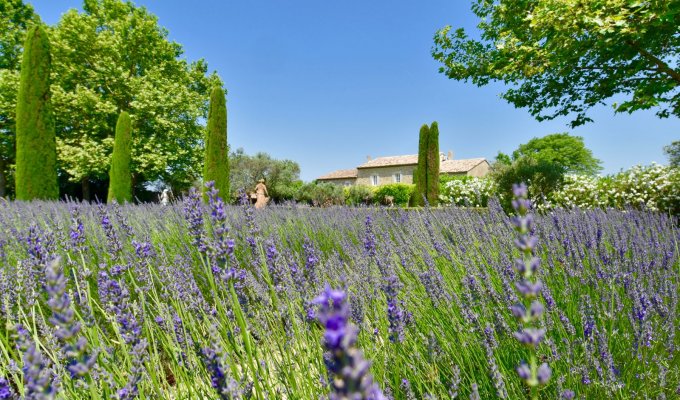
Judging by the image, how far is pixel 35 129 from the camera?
38.0 feet

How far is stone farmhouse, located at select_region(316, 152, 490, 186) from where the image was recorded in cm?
4125

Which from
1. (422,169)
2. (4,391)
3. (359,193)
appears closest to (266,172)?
(359,193)

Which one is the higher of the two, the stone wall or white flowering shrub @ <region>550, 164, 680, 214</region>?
the stone wall

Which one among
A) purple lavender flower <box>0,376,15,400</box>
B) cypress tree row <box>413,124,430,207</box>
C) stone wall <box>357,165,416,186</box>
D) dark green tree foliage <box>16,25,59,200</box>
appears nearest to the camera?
purple lavender flower <box>0,376,15,400</box>

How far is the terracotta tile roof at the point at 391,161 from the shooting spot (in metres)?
42.0

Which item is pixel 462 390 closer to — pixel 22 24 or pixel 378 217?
pixel 378 217

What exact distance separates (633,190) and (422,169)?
23.6ft

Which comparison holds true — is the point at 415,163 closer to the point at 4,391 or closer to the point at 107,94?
the point at 107,94

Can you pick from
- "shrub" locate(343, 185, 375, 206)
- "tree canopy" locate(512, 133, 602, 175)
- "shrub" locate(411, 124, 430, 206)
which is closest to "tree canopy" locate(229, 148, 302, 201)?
"shrub" locate(343, 185, 375, 206)

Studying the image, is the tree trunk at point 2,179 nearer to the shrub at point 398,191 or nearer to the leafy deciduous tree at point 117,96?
the leafy deciduous tree at point 117,96

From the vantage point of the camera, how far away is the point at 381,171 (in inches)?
1724

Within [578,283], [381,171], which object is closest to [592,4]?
[578,283]

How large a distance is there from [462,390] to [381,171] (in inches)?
1678

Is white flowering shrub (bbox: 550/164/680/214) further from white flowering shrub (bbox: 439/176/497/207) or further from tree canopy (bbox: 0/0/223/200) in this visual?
tree canopy (bbox: 0/0/223/200)
